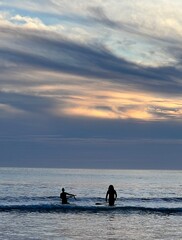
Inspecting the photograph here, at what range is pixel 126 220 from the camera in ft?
113

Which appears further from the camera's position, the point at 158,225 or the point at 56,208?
the point at 56,208

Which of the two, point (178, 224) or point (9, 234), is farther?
point (178, 224)

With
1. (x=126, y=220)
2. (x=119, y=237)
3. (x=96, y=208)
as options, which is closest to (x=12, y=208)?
(x=96, y=208)

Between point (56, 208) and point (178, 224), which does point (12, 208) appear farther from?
point (178, 224)

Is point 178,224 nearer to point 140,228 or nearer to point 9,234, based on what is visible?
point 140,228

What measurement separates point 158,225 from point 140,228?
7.16ft

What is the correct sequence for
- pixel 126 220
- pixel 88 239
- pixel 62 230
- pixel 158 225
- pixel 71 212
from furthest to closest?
pixel 71 212 → pixel 126 220 → pixel 158 225 → pixel 62 230 → pixel 88 239

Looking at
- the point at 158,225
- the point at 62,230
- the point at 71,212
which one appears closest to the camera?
the point at 62,230

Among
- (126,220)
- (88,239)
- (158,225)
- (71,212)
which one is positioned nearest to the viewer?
(88,239)

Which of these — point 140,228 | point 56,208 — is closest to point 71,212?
point 56,208

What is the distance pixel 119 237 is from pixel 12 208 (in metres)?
18.1

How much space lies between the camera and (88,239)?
82.8 ft

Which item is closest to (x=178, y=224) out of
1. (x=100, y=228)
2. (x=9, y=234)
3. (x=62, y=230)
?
(x=100, y=228)

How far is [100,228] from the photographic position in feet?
96.8
